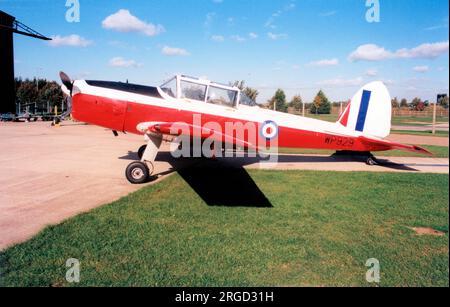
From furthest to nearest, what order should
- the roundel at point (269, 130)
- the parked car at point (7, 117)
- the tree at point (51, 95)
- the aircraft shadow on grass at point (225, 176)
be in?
1. the tree at point (51, 95)
2. the parked car at point (7, 117)
3. the roundel at point (269, 130)
4. the aircraft shadow on grass at point (225, 176)

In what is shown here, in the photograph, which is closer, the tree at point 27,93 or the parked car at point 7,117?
the parked car at point 7,117

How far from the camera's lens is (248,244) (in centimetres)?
412

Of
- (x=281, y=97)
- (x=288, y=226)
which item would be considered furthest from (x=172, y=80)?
(x=281, y=97)

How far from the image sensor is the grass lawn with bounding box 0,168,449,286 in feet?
10.9

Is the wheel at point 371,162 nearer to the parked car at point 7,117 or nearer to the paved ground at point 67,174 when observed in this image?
the paved ground at point 67,174

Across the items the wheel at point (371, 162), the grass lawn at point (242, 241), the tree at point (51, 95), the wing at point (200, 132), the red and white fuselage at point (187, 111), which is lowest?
the grass lawn at point (242, 241)

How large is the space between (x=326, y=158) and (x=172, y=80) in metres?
7.19

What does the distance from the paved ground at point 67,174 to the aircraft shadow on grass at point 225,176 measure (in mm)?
66

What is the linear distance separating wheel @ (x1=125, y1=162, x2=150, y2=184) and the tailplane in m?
7.26

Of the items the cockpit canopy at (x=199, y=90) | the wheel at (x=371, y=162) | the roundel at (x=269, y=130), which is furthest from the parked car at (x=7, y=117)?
the wheel at (x=371, y=162)

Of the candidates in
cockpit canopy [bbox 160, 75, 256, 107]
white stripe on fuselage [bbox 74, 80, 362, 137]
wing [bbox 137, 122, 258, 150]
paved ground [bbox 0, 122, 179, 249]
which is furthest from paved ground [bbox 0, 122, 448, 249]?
cockpit canopy [bbox 160, 75, 256, 107]

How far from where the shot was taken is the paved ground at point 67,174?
495 centimetres
